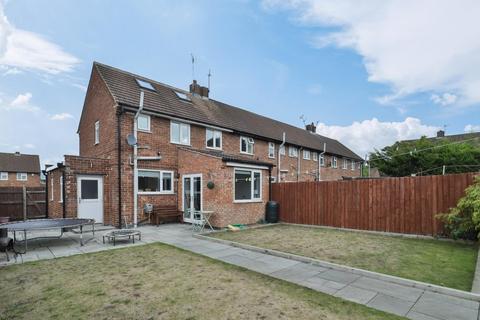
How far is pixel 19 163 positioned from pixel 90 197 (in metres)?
37.2

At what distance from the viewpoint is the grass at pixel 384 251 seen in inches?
214

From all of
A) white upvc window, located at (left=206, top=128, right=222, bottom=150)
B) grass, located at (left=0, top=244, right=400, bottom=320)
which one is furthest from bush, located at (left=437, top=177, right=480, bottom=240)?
white upvc window, located at (left=206, top=128, right=222, bottom=150)

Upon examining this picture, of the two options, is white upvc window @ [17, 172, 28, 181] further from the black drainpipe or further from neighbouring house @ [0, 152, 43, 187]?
the black drainpipe

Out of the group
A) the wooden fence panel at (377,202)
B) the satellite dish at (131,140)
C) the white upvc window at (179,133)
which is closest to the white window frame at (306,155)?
the wooden fence panel at (377,202)

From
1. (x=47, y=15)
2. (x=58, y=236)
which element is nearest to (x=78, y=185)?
(x=58, y=236)

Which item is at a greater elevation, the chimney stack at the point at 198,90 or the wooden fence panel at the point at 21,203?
the chimney stack at the point at 198,90

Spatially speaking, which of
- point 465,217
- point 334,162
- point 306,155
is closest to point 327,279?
point 465,217

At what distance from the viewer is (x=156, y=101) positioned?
13.7 meters

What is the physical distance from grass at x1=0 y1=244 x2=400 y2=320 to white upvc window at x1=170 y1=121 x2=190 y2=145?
27.1 ft

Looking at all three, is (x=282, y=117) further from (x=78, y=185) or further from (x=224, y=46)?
(x=78, y=185)

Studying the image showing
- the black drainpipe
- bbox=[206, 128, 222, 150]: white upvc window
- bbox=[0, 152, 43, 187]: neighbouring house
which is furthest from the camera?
bbox=[0, 152, 43, 187]: neighbouring house

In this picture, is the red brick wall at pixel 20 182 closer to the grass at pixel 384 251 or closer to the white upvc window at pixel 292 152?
the white upvc window at pixel 292 152

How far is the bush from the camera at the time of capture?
7.71 metres

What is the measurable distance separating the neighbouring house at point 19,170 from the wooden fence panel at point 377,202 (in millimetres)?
41028
